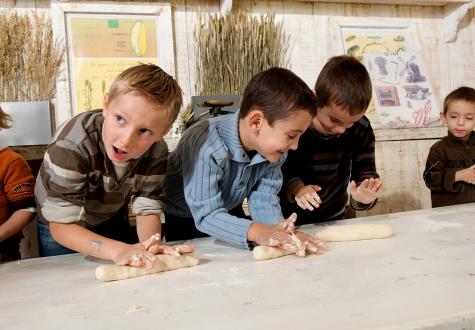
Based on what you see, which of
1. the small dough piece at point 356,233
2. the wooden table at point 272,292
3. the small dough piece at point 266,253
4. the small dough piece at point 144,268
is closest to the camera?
the wooden table at point 272,292

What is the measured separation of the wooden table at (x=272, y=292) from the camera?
1.86 feet

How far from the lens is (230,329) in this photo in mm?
546

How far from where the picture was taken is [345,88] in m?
1.34

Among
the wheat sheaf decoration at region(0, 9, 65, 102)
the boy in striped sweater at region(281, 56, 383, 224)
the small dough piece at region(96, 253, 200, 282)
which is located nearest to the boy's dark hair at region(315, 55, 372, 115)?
the boy in striped sweater at region(281, 56, 383, 224)

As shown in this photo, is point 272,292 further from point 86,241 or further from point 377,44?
point 377,44

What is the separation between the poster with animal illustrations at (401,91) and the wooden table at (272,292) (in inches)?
75.1

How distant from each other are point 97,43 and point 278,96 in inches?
61.5

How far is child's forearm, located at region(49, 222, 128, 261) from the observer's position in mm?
933

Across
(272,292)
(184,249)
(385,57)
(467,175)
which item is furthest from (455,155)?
(272,292)

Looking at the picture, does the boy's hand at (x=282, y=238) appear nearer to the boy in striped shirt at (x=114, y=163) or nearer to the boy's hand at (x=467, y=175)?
the boy in striped shirt at (x=114, y=163)

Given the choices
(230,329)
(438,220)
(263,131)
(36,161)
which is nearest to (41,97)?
(36,161)

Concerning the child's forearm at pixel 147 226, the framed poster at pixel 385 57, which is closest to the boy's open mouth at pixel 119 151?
the child's forearm at pixel 147 226

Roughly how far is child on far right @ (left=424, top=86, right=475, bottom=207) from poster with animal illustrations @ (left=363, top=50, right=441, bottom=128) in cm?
65

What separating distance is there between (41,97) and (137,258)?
1.66 meters
